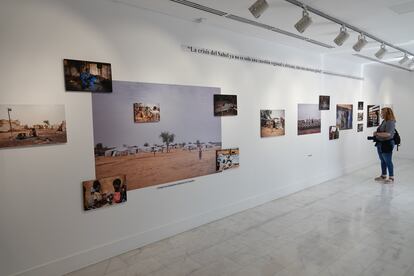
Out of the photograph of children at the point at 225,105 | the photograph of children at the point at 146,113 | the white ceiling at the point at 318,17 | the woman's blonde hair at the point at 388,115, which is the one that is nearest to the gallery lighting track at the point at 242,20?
the white ceiling at the point at 318,17

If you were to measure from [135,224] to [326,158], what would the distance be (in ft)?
17.0

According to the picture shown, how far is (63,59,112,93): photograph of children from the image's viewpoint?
120 inches

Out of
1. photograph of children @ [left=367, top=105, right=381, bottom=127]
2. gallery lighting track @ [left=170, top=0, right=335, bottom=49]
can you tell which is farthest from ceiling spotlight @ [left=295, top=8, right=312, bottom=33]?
photograph of children @ [left=367, top=105, right=381, bottom=127]

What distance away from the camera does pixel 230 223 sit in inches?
175

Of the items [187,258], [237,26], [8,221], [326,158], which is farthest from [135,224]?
[326,158]

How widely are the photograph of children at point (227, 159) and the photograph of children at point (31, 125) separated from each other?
7.60 feet

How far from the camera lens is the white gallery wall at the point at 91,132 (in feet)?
9.12

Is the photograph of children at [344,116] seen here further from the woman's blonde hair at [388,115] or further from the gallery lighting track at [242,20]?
the gallery lighting track at [242,20]

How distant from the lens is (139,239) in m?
3.69

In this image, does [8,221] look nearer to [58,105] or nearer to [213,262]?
[58,105]

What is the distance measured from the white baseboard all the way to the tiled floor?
87mm

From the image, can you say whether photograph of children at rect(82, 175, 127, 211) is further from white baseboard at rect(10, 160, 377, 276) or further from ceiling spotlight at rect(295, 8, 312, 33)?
ceiling spotlight at rect(295, 8, 312, 33)

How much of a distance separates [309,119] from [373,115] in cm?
401

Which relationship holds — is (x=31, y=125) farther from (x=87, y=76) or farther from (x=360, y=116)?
(x=360, y=116)
